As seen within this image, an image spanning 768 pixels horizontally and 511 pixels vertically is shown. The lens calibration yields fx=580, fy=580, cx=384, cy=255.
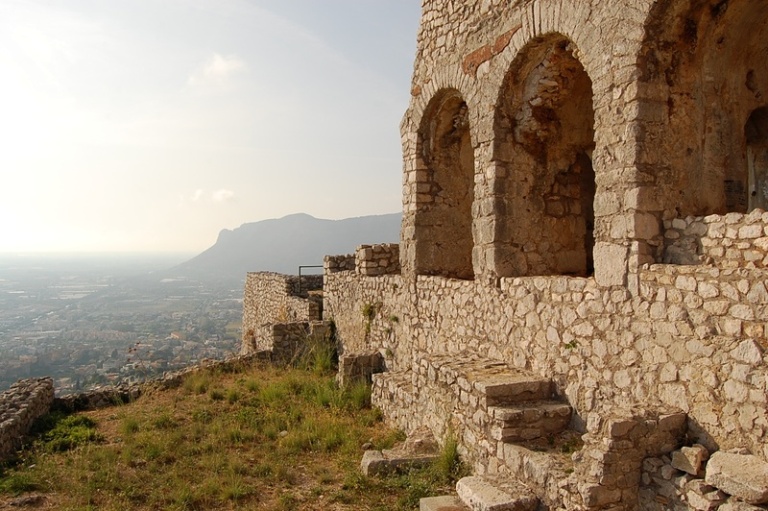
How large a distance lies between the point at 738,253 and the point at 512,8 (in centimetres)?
421

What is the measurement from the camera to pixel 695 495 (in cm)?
398

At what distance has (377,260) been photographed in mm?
11852

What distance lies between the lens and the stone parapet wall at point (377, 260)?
38.6 feet

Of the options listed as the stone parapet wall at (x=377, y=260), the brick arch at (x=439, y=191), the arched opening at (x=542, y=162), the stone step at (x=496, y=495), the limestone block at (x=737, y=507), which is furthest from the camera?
the stone parapet wall at (x=377, y=260)

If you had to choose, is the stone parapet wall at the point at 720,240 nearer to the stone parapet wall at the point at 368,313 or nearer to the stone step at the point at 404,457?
the stone step at the point at 404,457

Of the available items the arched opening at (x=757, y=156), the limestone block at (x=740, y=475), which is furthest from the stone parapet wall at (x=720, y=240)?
the arched opening at (x=757, y=156)

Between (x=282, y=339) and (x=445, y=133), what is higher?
(x=445, y=133)

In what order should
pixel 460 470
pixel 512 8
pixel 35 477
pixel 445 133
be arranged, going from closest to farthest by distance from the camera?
pixel 460 470 < pixel 35 477 < pixel 512 8 < pixel 445 133

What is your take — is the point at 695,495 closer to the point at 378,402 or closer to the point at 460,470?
the point at 460,470

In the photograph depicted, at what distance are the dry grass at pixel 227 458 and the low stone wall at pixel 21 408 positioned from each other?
32 cm

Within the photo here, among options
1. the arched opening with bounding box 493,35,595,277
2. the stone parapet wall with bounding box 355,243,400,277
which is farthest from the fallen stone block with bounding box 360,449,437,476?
the stone parapet wall with bounding box 355,243,400,277

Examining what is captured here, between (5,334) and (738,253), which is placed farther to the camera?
(5,334)

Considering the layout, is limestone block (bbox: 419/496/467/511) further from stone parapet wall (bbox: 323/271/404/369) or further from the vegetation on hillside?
stone parapet wall (bbox: 323/271/404/369)

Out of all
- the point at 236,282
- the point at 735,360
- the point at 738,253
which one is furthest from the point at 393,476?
the point at 236,282
